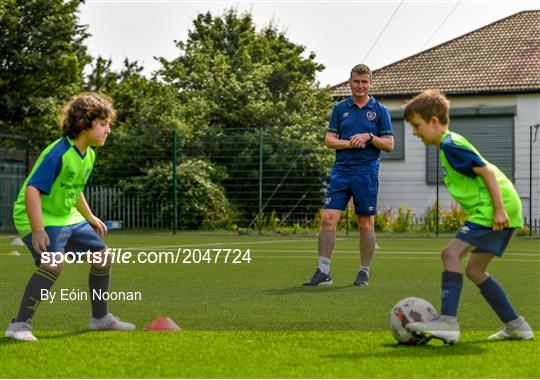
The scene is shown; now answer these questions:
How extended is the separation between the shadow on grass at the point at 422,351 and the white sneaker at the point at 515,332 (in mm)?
191

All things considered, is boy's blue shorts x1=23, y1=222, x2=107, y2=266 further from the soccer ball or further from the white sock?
the white sock

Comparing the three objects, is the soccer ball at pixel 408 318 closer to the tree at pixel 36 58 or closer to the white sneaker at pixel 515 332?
the white sneaker at pixel 515 332

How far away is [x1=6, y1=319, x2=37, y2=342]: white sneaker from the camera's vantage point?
6.32 m

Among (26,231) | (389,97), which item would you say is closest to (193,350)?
(26,231)

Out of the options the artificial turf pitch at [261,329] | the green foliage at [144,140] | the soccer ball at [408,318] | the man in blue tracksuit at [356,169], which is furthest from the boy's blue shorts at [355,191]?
the green foliage at [144,140]

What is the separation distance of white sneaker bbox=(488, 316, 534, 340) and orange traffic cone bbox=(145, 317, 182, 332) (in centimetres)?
191

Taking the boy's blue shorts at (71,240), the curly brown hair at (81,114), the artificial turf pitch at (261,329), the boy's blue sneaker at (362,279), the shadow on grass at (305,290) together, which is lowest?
the artificial turf pitch at (261,329)

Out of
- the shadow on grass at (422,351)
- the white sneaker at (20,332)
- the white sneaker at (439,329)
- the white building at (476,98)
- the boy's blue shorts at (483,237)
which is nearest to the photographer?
the shadow on grass at (422,351)

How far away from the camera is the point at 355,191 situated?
10.0m

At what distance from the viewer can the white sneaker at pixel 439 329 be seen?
5941 millimetres

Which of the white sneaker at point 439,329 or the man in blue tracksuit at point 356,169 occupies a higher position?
the man in blue tracksuit at point 356,169

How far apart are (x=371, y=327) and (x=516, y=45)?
30.4 metres

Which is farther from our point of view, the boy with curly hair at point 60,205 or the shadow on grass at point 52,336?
the boy with curly hair at point 60,205

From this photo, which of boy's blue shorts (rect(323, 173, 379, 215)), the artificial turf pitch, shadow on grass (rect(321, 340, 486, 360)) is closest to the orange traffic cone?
the artificial turf pitch
